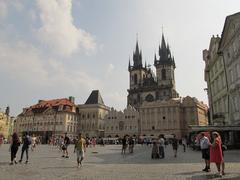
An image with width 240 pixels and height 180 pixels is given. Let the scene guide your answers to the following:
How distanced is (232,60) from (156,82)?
8031 cm

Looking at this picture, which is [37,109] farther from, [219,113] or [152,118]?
[219,113]

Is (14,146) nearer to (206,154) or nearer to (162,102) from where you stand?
(206,154)

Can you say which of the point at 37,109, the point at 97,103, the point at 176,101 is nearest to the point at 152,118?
the point at 176,101

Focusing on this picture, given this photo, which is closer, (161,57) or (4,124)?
(4,124)

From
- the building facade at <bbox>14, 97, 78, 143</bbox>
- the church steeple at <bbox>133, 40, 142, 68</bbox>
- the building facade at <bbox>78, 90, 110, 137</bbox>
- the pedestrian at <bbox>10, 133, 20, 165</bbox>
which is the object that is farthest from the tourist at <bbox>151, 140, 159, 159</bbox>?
the church steeple at <bbox>133, 40, 142, 68</bbox>

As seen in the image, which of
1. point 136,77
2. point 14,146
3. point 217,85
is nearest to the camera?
point 14,146

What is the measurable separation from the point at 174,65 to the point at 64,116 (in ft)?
178

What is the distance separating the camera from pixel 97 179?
9438mm

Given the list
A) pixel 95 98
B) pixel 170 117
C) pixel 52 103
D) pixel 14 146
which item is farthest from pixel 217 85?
pixel 52 103

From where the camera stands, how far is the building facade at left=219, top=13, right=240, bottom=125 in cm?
3022

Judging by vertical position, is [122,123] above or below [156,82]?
below

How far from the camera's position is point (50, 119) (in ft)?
295

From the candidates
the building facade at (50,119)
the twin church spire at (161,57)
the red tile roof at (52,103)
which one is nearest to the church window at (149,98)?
the twin church spire at (161,57)

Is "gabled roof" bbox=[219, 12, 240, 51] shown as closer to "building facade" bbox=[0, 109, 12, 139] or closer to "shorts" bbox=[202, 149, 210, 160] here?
"shorts" bbox=[202, 149, 210, 160]
